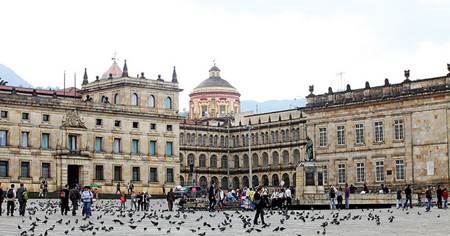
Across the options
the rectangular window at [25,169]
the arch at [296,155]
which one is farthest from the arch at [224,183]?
the rectangular window at [25,169]

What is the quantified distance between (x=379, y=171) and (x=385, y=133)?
313 centimetres

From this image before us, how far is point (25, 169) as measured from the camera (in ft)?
279

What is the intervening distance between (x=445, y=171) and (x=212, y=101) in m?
77.5

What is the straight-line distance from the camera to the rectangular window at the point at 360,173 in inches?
2985

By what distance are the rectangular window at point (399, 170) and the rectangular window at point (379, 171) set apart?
1.46 m

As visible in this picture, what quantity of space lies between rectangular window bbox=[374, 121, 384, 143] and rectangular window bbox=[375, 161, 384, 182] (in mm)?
1840

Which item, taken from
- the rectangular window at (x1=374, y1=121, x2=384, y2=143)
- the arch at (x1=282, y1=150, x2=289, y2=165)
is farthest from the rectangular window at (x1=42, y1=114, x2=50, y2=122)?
the arch at (x1=282, y1=150, x2=289, y2=165)

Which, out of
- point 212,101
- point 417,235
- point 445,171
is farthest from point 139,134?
point 417,235

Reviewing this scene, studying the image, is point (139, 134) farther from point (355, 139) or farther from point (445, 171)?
point (445, 171)

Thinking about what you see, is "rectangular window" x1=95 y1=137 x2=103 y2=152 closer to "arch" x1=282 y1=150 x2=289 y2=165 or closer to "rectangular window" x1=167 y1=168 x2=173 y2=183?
"rectangular window" x1=167 y1=168 x2=173 y2=183

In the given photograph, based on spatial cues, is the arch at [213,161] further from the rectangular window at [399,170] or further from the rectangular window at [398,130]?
the rectangular window at [399,170]

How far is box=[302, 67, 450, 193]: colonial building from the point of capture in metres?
70.8

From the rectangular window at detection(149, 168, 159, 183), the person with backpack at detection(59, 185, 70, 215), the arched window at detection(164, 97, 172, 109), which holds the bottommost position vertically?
the person with backpack at detection(59, 185, 70, 215)

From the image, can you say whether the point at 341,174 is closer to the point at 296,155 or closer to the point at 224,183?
the point at 296,155
